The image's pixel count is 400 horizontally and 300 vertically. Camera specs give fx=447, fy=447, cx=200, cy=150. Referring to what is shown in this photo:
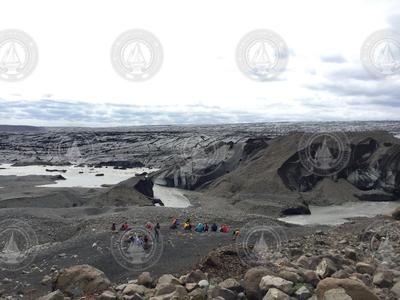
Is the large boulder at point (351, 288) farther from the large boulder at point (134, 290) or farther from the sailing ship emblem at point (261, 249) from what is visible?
the sailing ship emblem at point (261, 249)

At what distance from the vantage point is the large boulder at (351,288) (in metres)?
8.70

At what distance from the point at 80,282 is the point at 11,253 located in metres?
7.92

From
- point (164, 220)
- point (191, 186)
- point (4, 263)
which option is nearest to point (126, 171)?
point (191, 186)

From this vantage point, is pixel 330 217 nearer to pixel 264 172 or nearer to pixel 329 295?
pixel 264 172

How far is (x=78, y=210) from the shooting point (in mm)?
26297

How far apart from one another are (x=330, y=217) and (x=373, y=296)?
20275 millimetres

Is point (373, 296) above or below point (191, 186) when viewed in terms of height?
above
